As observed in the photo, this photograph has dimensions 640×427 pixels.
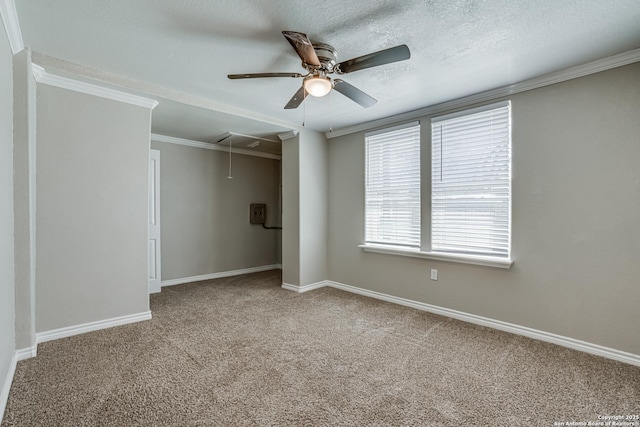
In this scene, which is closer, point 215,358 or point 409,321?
point 215,358

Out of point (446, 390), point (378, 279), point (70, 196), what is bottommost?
point (446, 390)

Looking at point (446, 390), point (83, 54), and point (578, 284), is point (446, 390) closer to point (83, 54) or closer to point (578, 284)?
point (578, 284)

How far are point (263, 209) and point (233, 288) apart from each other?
183 cm

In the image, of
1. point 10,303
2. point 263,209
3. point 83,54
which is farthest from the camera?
point 263,209

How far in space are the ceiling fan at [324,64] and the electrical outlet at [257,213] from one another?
3472 mm

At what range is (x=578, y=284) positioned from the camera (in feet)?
8.36

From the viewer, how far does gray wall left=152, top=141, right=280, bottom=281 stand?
15.7 ft

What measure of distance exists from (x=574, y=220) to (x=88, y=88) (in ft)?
14.5

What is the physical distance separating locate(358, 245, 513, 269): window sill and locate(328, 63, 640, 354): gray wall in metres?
0.08

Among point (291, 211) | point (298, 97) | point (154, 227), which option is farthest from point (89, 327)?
point (298, 97)

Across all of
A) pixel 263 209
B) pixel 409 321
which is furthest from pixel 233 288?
pixel 409 321

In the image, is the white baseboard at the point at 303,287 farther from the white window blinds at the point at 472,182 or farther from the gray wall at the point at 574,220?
the gray wall at the point at 574,220

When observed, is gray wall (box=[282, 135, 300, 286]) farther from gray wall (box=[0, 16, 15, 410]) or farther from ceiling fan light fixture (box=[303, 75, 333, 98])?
gray wall (box=[0, 16, 15, 410])

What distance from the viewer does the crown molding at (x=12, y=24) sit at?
70.4 inches
